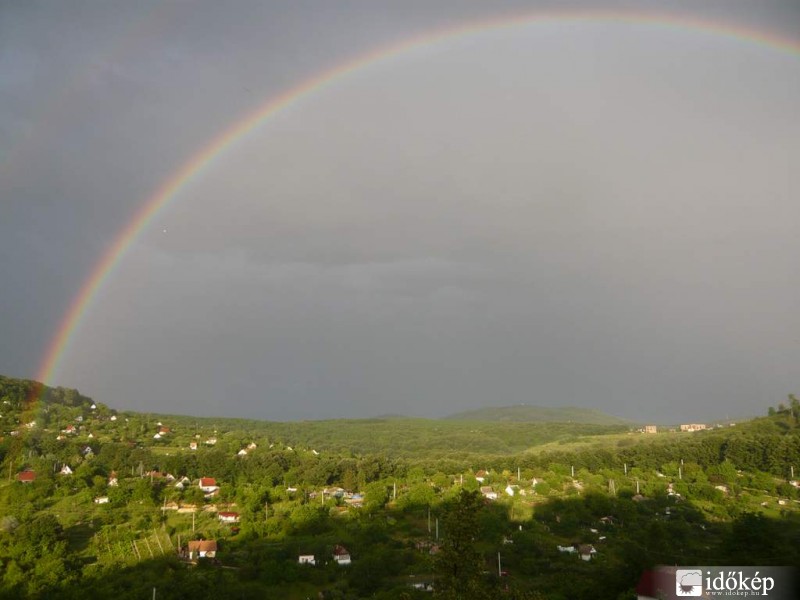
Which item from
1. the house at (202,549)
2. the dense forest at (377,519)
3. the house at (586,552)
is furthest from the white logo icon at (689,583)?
the house at (202,549)

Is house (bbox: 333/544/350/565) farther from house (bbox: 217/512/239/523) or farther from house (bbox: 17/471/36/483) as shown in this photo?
house (bbox: 17/471/36/483)

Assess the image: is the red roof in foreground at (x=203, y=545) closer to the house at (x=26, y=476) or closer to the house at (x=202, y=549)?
the house at (x=202, y=549)

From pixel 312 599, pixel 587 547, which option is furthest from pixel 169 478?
pixel 587 547

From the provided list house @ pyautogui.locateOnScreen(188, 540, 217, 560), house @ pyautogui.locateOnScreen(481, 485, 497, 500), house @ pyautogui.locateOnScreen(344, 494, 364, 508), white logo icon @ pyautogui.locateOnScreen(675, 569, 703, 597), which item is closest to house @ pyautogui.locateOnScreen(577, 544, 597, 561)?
house @ pyautogui.locateOnScreen(481, 485, 497, 500)

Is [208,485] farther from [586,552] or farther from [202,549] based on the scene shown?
[586,552]

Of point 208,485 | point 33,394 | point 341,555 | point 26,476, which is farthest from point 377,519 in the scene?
point 33,394
